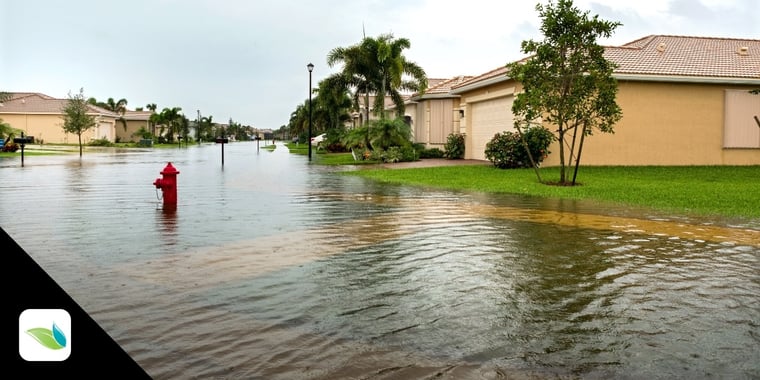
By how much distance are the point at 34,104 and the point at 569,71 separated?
6898 centimetres

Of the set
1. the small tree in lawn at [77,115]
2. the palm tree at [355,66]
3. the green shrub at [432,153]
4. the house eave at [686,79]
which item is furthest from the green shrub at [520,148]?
the small tree in lawn at [77,115]

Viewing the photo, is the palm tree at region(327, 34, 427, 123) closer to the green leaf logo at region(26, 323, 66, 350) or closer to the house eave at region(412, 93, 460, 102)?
the house eave at region(412, 93, 460, 102)

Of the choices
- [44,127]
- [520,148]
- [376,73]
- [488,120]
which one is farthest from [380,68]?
[44,127]

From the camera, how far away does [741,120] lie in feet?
85.0

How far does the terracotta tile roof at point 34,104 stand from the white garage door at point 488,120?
51287 millimetres

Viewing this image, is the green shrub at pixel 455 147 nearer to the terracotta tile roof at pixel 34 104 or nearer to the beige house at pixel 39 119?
the beige house at pixel 39 119

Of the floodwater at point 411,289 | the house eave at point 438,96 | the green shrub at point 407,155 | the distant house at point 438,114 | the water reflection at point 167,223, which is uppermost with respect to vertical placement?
the house eave at point 438,96

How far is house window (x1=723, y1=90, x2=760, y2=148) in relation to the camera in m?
25.8

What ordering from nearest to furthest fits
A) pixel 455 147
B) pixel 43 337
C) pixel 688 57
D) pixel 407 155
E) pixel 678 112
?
pixel 43 337
pixel 678 112
pixel 688 57
pixel 407 155
pixel 455 147

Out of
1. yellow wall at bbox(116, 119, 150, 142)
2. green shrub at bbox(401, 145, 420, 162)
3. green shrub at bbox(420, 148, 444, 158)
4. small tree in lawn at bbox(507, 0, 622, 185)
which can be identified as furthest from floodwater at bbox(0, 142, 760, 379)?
yellow wall at bbox(116, 119, 150, 142)

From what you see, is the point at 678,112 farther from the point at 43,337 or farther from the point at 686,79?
the point at 43,337

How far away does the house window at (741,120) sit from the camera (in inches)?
1016

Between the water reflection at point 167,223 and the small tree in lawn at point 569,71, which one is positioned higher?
the small tree in lawn at point 569,71

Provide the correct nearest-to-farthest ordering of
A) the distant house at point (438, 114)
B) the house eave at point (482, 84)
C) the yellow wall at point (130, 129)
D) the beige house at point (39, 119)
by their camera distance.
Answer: the house eave at point (482, 84)
the distant house at point (438, 114)
the beige house at point (39, 119)
the yellow wall at point (130, 129)
